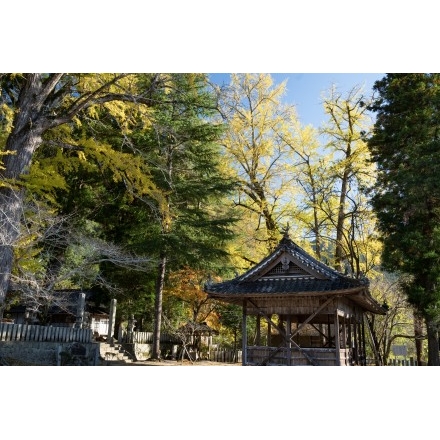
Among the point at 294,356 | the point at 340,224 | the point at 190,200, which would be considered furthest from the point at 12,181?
the point at 340,224

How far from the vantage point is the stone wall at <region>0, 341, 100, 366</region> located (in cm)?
718

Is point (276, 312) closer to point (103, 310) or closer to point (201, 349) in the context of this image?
point (201, 349)

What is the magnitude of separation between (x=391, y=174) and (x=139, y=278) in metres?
7.36

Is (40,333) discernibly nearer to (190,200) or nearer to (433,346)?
(190,200)

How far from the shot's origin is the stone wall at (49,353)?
718 cm

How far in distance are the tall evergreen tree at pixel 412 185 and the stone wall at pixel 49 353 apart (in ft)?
20.5

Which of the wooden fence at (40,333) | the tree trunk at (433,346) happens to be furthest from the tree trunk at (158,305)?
the tree trunk at (433,346)

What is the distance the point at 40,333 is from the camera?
7.71 metres

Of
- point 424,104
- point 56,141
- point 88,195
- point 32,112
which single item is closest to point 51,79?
point 32,112

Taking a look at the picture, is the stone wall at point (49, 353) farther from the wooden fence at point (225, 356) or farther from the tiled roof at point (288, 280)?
the wooden fence at point (225, 356)

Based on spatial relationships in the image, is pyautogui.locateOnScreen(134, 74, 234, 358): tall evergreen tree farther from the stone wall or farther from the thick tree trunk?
the thick tree trunk

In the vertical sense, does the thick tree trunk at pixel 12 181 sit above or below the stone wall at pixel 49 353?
above

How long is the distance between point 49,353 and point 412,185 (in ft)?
23.6

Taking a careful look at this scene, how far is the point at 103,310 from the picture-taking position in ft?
44.9
